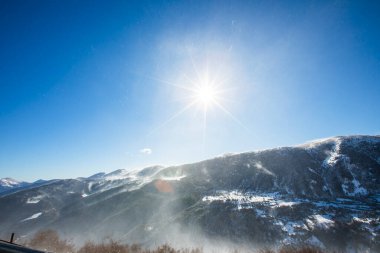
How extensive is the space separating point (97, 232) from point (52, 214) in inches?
1599

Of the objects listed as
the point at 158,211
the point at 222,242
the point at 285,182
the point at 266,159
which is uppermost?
the point at 266,159

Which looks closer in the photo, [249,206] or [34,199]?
[249,206]

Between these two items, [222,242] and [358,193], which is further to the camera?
[358,193]

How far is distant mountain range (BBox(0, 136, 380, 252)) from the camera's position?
145 feet

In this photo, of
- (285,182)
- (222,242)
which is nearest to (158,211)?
(222,242)

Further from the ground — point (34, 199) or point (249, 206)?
point (34, 199)

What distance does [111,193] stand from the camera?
101 metres

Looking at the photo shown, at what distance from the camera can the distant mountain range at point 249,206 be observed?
44094mm

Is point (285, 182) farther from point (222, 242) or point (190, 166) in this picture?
point (190, 166)

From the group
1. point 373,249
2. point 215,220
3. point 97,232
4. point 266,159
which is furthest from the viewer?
point 266,159

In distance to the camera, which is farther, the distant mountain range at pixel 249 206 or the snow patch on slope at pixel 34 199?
the snow patch on slope at pixel 34 199

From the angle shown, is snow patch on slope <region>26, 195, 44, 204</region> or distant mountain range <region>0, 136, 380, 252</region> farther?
snow patch on slope <region>26, 195, 44, 204</region>

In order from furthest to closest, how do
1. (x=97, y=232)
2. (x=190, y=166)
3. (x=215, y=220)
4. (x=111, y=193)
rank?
(x=190, y=166), (x=111, y=193), (x=97, y=232), (x=215, y=220)

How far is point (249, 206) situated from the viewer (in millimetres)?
58344
